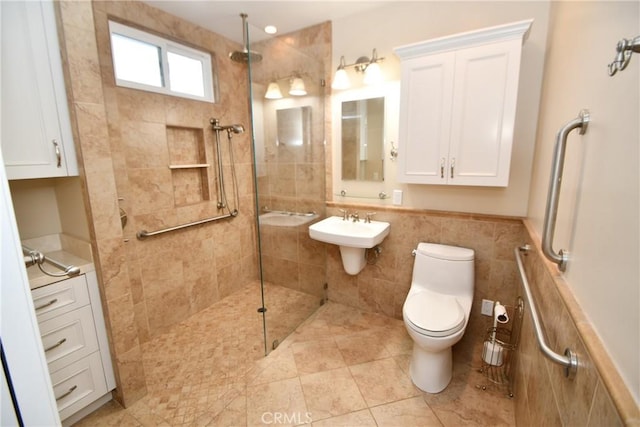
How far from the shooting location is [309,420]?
1.59 m

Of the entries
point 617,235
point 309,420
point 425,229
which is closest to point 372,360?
point 309,420

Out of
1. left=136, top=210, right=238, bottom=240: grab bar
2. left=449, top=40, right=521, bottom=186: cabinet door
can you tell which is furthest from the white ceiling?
left=136, top=210, right=238, bottom=240: grab bar

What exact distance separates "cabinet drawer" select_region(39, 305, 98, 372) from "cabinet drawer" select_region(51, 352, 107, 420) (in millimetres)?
46

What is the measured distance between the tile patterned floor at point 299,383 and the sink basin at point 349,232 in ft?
2.18

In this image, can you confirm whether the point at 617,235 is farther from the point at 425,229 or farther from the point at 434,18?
the point at 434,18

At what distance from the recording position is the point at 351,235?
2111 mm

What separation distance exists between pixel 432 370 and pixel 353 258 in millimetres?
961

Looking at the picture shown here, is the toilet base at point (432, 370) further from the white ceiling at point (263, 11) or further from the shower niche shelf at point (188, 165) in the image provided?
the white ceiling at point (263, 11)

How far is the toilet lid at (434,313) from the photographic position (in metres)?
1.63

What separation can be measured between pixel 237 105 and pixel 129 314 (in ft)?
7.09

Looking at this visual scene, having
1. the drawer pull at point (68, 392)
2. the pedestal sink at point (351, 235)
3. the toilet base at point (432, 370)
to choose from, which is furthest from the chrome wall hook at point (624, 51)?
the drawer pull at point (68, 392)

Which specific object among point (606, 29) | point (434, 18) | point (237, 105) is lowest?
point (606, 29)

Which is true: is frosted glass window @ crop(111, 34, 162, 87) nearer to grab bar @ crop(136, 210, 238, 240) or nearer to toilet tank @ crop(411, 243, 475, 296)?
grab bar @ crop(136, 210, 238, 240)

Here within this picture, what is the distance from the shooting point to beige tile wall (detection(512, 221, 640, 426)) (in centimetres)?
58
